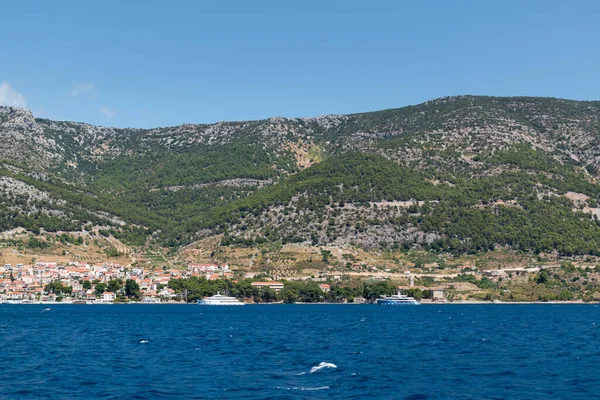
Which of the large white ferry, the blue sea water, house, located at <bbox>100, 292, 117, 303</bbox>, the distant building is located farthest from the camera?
house, located at <bbox>100, 292, 117, 303</bbox>

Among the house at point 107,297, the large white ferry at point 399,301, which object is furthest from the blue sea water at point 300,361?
the house at point 107,297

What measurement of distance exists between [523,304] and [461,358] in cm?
11830

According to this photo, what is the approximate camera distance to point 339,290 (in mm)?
180500

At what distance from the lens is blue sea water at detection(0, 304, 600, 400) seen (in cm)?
4928

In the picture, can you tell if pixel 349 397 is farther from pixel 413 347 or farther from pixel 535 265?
pixel 535 265

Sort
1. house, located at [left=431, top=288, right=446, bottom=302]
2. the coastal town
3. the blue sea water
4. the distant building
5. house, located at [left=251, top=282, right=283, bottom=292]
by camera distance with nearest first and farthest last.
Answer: the blue sea water → house, located at [left=431, top=288, right=446, bottom=302] → house, located at [left=251, top=282, right=283, bottom=292] → the distant building → the coastal town

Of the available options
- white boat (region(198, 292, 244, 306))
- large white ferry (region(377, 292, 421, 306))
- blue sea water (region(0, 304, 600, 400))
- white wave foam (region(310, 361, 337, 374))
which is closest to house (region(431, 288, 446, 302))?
large white ferry (region(377, 292, 421, 306))

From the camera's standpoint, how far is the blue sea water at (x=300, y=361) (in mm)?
49281

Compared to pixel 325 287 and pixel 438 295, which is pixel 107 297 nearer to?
pixel 325 287

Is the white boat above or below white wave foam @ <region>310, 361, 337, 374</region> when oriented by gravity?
below

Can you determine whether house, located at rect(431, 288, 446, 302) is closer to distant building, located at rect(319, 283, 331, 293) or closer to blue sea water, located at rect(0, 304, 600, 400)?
distant building, located at rect(319, 283, 331, 293)

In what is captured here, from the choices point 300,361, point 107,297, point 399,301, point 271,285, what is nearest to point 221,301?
point 271,285

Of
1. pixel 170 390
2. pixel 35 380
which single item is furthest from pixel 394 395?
pixel 35 380

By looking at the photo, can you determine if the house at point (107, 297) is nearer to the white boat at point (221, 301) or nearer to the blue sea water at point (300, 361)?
the white boat at point (221, 301)
